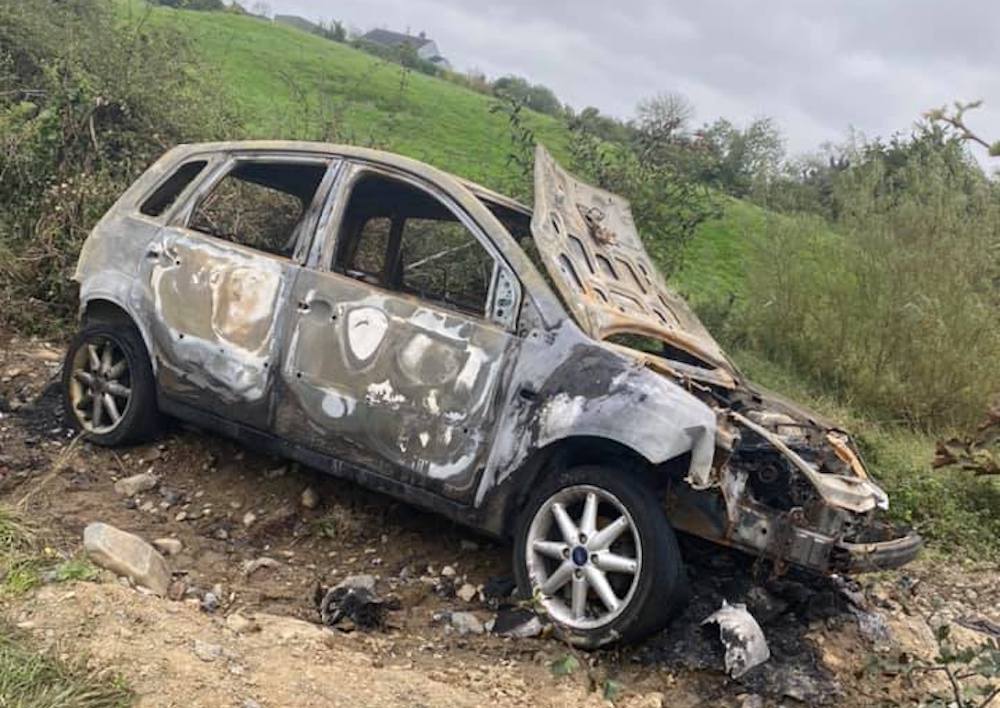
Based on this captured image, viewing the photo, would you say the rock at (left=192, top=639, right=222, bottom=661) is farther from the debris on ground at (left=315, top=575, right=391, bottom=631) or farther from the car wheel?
the car wheel

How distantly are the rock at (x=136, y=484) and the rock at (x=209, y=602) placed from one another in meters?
1.29

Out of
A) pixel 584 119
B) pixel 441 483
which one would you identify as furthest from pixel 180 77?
Result: pixel 441 483

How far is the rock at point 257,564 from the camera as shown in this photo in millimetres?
4434

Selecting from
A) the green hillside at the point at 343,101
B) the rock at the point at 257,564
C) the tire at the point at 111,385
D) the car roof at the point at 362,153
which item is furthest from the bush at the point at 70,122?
the rock at the point at 257,564

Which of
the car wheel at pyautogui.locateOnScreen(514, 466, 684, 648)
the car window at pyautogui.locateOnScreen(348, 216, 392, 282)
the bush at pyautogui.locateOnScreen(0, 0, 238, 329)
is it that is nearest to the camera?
the car wheel at pyautogui.locateOnScreen(514, 466, 684, 648)

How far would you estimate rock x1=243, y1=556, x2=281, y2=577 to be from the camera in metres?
4.43

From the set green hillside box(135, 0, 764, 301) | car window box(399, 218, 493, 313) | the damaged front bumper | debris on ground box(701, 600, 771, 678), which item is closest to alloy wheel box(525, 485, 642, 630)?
the damaged front bumper

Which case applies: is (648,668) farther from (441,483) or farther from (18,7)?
(18,7)

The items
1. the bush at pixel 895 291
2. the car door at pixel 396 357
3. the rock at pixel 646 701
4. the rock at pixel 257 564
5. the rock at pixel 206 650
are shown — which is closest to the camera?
the rock at pixel 206 650

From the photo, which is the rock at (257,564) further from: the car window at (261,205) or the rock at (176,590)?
the car window at (261,205)

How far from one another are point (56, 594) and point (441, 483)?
1623mm

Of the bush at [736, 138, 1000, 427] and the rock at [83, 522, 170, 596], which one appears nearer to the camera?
the rock at [83, 522, 170, 596]

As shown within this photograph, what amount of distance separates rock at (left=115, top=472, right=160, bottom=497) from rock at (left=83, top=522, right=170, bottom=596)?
1.11 metres

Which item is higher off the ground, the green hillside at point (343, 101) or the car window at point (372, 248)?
the green hillside at point (343, 101)
